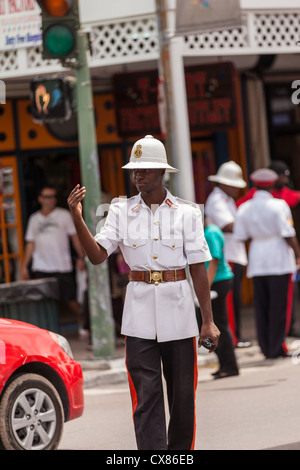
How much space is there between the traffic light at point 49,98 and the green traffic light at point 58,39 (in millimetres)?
300

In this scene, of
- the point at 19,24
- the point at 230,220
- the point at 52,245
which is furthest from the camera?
the point at 52,245

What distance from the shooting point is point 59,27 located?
1030 centimetres

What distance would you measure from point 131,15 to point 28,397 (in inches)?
257

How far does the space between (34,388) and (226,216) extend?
5.04m

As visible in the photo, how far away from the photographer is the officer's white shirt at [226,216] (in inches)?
457

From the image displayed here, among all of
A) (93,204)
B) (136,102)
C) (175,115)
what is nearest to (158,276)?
(93,204)

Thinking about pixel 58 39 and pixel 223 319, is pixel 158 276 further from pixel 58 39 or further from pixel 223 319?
pixel 58 39

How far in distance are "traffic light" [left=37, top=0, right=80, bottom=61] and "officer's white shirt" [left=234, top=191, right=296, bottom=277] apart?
2.44m

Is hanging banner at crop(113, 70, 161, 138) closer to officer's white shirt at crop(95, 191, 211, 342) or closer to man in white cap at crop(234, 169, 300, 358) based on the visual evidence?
man in white cap at crop(234, 169, 300, 358)

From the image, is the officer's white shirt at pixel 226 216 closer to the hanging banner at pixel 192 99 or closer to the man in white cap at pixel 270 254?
the man in white cap at pixel 270 254

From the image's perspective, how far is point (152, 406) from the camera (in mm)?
5742

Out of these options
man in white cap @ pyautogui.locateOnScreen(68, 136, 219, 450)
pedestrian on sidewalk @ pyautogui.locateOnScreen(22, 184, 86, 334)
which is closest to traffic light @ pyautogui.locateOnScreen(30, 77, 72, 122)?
pedestrian on sidewalk @ pyautogui.locateOnScreen(22, 184, 86, 334)
